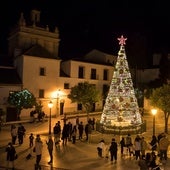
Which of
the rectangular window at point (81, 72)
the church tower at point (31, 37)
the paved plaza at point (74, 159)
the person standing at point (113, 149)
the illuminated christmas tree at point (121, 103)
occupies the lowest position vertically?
the paved plaza at point (74, 159)

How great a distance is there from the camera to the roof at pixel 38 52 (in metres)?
41.3

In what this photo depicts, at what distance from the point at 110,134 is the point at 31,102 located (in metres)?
11.9

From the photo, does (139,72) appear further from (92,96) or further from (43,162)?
(43,162)

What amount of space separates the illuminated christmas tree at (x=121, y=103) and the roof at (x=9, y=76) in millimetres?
14469

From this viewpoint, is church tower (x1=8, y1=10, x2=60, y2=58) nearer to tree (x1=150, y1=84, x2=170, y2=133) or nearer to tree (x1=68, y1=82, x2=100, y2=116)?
tree (x1=68, y1=82, x2=100, y2=116)

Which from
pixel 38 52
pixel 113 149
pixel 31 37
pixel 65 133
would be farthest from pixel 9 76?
pixel 113 149

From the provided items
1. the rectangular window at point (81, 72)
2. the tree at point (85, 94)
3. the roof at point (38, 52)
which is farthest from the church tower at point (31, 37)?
the tree at point (85, 94)

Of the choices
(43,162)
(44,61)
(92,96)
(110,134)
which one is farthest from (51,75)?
(43,162)

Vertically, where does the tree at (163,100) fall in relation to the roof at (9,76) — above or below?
below

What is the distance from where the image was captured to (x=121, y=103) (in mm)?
28297

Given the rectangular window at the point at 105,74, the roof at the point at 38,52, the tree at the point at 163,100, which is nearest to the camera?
the tree at the point at 163,100

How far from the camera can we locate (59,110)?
4316cm

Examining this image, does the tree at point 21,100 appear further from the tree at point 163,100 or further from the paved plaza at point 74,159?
the tree at point 163,100

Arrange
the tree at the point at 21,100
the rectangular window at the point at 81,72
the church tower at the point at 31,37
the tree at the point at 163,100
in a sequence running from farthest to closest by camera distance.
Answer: the rectangular window at the point at 81,72 < the church tower at the point at 31,37 < the tree at the point at 21,100 < the tree at the point at 163,100
